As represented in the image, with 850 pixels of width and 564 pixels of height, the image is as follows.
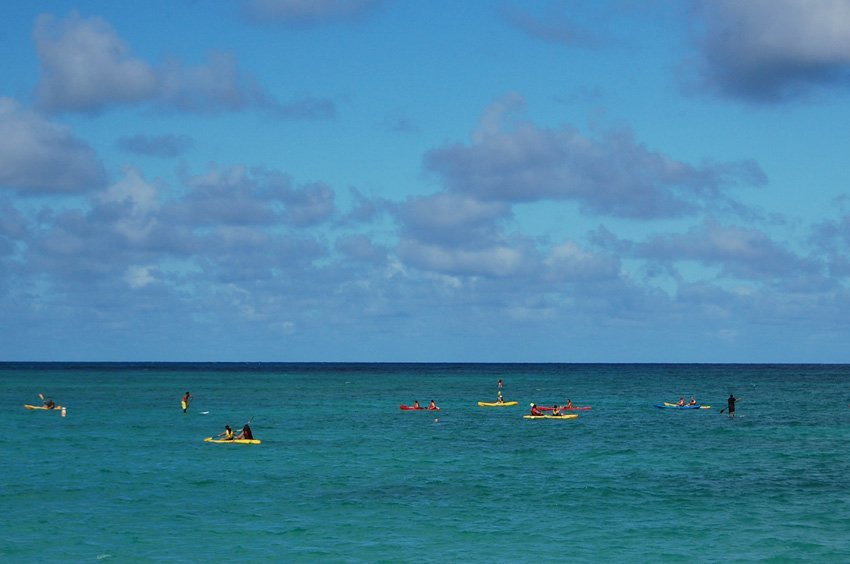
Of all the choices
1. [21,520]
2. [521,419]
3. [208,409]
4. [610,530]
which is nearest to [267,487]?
[21,520]

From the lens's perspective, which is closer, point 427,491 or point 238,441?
point 427,491

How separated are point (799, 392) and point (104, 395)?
11870 centimetres

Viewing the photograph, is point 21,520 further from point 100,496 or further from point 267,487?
point 267,487

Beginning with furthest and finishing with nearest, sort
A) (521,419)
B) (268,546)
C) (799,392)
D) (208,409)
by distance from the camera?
1. (799,392)
2. (208,409)
3. (521,419)
4. (268,546)

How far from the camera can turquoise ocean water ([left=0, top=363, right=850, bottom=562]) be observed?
3788 cm

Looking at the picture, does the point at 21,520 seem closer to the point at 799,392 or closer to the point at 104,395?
the point at 104,395

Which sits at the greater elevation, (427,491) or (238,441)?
(238,441)

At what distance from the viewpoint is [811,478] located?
54812 mm

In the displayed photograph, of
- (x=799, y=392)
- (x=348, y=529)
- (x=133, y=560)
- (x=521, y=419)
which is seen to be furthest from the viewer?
(x=799, y=392)

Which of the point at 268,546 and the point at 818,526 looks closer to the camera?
the point at 268,546

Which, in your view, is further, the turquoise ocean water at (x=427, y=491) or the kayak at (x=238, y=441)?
the kayak at (x=238, y=441)

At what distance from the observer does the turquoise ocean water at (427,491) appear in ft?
124

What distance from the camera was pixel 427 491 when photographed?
163 ft

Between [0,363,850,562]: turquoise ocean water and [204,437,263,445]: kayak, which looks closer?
[0,363,850,562]: turquoise ocean water
